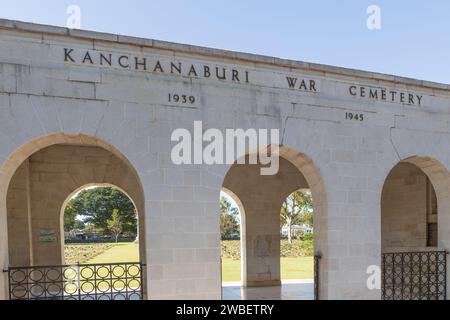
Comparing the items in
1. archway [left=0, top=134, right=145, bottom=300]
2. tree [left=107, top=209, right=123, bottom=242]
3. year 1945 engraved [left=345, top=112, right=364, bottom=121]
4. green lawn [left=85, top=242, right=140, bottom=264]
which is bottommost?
tree [left=107, top=209, right=123, bottom=242]

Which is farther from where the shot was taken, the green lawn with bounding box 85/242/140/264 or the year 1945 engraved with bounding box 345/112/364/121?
the green lawn with bounding box 85/242/140/264

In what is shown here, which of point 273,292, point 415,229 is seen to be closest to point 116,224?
point 273,292

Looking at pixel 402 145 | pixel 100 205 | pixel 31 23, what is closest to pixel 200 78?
pixel 31 23

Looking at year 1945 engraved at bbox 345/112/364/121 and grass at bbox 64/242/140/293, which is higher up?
year 1945 engraved at bbox 345/112/364/121

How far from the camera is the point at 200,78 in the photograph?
23.8 feet

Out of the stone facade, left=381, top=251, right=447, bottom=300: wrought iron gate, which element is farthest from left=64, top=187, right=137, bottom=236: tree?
the stone facade

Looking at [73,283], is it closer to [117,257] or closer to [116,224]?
[117,257]

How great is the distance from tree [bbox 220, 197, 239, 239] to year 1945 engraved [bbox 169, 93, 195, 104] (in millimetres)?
35983

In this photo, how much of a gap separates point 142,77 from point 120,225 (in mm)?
47306

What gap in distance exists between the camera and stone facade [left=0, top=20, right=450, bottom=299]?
640 centimetres

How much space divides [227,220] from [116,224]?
1653 cm

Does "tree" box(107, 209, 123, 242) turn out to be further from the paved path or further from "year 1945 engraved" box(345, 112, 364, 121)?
"year 1945 engraved" box(345, 112, 364, 121)

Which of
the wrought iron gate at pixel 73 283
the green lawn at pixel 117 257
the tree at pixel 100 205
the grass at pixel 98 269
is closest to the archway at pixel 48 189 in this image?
the wrought iron gate at pixel 73 283
